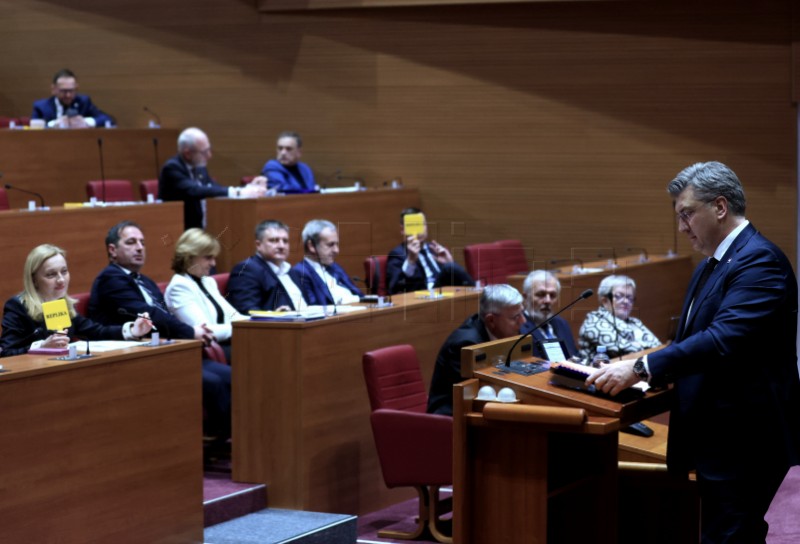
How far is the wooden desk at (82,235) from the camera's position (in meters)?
5.74

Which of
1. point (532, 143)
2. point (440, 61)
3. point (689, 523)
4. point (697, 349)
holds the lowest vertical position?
point (689, 523)

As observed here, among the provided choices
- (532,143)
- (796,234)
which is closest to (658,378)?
(796,234)

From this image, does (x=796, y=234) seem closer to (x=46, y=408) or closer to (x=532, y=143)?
(x=532, y=143)

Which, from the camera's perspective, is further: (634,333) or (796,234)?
(796,234)

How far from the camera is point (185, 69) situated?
29.8ft

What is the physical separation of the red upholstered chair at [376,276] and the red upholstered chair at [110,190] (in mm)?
1923

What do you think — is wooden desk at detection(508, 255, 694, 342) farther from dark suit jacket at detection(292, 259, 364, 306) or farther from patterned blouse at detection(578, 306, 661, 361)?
dark suit jacket at detection(292, 259, 364, 306)

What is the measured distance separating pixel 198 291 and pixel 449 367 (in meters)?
1.37

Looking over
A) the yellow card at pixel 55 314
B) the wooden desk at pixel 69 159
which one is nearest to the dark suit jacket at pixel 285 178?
the wooden desk at pixel 69 159

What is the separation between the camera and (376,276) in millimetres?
6191

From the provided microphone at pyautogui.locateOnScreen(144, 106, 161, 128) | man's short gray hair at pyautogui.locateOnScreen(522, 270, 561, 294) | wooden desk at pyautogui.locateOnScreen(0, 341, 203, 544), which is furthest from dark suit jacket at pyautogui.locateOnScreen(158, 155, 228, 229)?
wooden desk at pyautogui.locateOnScreen(0, 341, 203, 544)

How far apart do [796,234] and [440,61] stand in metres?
2.62

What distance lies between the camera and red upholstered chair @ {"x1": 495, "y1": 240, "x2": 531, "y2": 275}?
7371 millimetres

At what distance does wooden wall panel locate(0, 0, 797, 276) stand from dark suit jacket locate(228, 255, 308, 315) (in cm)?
299
